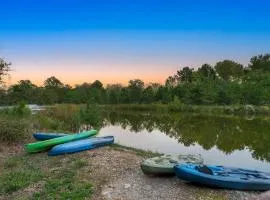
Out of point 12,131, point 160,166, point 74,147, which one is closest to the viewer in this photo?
point 160,166

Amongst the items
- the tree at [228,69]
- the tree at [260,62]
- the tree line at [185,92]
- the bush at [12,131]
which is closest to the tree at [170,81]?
the tree line at [185,92]

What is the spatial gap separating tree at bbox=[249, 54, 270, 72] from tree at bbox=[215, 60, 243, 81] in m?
4.11

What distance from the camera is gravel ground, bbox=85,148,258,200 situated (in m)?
6.38

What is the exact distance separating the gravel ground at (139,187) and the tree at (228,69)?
52.2 m

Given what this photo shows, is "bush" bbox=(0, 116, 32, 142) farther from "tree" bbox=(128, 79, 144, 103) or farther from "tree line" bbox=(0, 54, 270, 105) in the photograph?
"tree" bbox=(128, 79, 144, 103)

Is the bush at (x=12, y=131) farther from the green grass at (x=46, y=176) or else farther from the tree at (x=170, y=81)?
the tree at (x=170, y=81)

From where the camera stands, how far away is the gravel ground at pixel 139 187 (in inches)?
251

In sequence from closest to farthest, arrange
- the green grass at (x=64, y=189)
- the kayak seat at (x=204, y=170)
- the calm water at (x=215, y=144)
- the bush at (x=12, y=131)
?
1. the green grass at (x=64, y=189)
2. the kayak seat at (x=204, y=170)
3. the bush at (x=12, y=131)
4. the calm water at (x=215, y=144)

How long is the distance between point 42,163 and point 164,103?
3793 centimetres

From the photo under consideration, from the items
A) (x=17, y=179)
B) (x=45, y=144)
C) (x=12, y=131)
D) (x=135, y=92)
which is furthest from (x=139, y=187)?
(x=135, y=92)

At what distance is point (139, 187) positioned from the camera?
6898 millimetres

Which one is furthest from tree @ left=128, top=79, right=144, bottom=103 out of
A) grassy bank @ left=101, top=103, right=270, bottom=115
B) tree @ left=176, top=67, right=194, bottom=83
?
tree @ left=176, top=67, right=194, bottom=83

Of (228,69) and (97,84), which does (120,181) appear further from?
(97,84)

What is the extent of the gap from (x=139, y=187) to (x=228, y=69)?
184ft
